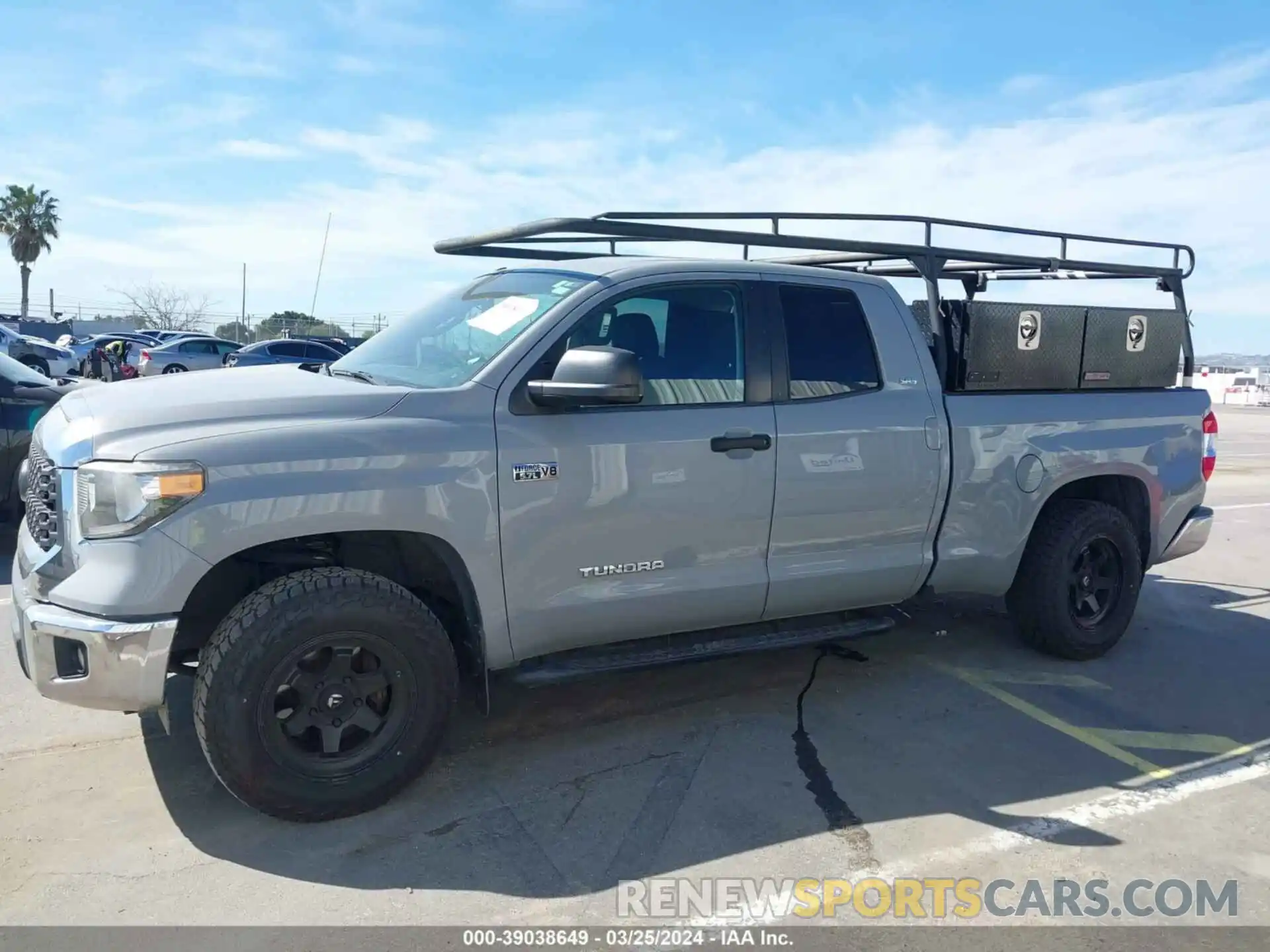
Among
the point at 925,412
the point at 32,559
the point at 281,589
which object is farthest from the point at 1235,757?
the point at 32,559

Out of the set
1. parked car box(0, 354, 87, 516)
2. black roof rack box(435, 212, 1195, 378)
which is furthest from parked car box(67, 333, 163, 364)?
black roof rack box(435, 212, 1195, 378)

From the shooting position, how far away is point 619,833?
345 centimetres

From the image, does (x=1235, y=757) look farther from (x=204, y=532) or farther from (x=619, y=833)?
(x=204, y=532)

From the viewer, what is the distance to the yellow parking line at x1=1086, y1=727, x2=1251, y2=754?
14.4ft

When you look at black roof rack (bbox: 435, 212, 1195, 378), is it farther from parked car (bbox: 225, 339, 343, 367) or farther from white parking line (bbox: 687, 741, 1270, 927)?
parked car (bbox: 225, 339, 343, 367)

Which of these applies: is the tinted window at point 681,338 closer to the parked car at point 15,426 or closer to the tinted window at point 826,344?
the tinted window at point 826,344

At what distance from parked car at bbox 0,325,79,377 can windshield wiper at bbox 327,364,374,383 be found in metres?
21.4

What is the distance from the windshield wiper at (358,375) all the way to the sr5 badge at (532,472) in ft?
2.55

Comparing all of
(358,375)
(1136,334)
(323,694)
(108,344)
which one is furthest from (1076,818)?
(108,344)

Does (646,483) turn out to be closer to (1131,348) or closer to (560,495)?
(560,495)

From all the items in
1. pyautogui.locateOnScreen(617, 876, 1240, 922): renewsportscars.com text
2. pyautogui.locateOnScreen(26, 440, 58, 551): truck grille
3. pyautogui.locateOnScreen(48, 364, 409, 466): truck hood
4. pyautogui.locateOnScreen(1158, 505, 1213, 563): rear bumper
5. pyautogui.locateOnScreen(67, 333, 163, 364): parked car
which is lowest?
pyautogui.locateOnScreen(617, 876, 1240, 922): renewsportscars.com text

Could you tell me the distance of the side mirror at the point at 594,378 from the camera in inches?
138

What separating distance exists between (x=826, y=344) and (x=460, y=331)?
1635mm

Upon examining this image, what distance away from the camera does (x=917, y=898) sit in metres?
3.14
